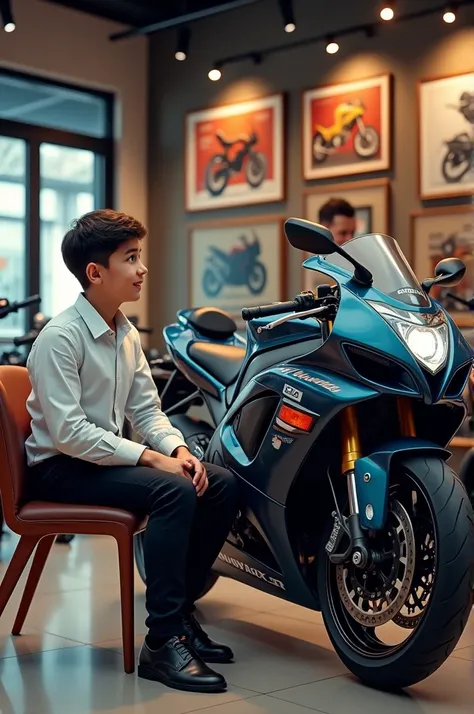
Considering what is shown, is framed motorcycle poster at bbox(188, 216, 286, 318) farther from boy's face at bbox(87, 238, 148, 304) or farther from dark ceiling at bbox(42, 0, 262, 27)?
boy's face at bbox(87, 238, 148, 304)

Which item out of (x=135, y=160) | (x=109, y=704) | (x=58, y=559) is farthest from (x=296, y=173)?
(x=109, y=704)

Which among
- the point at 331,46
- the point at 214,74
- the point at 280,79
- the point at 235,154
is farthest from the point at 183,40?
the point at 331,46

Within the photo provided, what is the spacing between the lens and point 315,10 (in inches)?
240

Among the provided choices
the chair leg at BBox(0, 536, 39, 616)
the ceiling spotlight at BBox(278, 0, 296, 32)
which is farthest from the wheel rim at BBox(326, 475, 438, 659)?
the ceiling spotlight at BBox(278, 0, 296, 32)

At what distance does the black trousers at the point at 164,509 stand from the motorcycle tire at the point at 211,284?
4057 millimetres

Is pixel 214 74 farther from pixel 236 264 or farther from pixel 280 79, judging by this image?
pixel 236 264

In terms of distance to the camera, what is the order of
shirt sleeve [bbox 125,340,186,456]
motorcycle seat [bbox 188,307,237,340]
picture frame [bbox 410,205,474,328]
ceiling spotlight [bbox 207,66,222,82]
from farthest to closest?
ceiling spotlight [bbox 207,66,222,82], picture frame [bbox 410,205,474,328], motorcycle seat [bbox 188,307,237,340], shirt sleeve [bbox 125,340,186,456]

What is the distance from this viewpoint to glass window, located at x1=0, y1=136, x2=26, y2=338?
257 inches

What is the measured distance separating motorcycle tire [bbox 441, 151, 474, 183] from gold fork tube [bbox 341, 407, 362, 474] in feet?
10.9

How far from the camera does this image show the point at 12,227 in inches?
260

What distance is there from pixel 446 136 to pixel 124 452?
3552 mm

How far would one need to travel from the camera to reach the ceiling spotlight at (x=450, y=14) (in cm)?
523

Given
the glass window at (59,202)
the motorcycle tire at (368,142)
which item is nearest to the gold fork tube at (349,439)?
the motorcycle tire at (368,142)

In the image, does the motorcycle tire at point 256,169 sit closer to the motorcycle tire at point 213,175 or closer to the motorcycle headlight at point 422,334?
the motorcycle tire at point 213,175
